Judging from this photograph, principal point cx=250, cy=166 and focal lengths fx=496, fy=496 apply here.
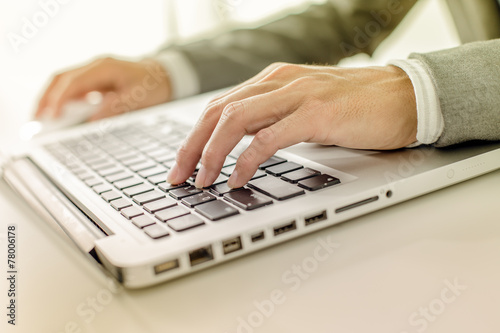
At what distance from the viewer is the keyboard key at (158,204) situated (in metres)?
0.56

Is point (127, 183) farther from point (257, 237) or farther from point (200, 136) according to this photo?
point (257, 237)

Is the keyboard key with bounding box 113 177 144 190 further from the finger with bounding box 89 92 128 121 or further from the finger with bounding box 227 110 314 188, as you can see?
the finger with bounding box 89 92 128 121

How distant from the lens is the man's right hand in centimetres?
114

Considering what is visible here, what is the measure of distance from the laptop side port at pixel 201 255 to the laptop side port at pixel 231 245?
0.01 m

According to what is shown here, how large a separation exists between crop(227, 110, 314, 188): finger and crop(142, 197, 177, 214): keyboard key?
7 centimetres

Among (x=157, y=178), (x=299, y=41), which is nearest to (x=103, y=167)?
(x=157, y=178)

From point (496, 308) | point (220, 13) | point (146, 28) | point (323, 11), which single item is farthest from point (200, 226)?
point (220, 13)

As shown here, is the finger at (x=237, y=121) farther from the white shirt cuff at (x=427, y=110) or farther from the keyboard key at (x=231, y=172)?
the white shirt cuff at (x=427, y=110)

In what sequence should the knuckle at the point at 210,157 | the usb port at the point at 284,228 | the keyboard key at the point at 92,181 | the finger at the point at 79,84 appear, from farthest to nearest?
the finger at the point at 79,84, the keyboard key at the point at 92,181, the knuckle at the point at 210,157, the usb port at the point at 284,228

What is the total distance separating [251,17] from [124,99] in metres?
1.96

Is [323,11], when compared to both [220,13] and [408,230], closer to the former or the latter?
[408,230]

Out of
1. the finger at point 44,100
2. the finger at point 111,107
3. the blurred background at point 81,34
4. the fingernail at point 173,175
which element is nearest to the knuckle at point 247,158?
the fingernail at point 173,175

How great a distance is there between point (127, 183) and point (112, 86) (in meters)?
0.58

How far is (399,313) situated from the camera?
0.40 metres
